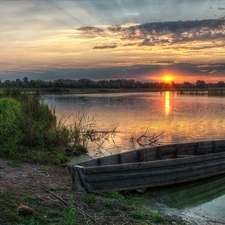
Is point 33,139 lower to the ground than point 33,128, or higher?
lower

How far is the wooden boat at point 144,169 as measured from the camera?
7398 millimetres

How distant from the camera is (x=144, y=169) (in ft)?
27.4

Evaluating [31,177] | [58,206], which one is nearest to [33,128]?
[31,177]

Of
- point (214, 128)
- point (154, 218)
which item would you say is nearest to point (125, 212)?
point (154, 218)

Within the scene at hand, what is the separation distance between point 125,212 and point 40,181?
262 centimetres

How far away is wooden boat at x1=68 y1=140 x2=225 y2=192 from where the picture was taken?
740 centimetres

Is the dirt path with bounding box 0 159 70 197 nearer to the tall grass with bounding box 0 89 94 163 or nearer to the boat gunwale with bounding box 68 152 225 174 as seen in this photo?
the boat gunwale with bounding box 68 152 225 174

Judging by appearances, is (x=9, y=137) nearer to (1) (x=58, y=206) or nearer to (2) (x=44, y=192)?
(2) (x=44, y=192)

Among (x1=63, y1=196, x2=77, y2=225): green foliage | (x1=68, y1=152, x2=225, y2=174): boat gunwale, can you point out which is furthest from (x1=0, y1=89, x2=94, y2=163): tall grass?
(x1=63, y1=196, x2=77, y2=225): green foliage

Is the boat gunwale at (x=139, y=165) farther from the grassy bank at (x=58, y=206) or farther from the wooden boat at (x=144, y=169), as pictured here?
the grassy bank at (x=58, y=206)

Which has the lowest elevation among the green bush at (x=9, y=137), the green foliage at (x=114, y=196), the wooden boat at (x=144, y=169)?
the green foliage at (x=114, y=196)

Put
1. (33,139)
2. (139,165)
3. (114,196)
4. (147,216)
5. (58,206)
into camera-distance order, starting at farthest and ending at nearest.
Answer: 1. (33,139)
2. (139,165)
3. (114,196)
4. (147,216)
5. (58,206)

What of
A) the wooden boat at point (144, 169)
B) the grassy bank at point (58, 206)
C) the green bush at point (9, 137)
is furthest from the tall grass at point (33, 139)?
the grassy bank at point (58, 206)

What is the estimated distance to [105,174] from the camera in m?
7.61
